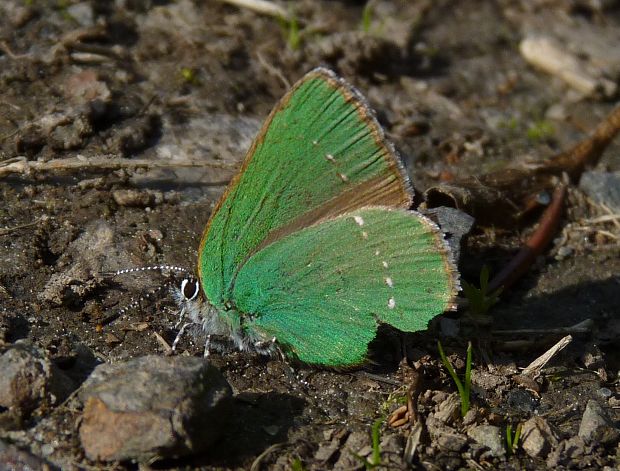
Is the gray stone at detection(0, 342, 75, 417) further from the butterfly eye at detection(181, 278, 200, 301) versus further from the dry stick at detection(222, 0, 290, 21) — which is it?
the dry stick at detection(222, 0, 290, 21)

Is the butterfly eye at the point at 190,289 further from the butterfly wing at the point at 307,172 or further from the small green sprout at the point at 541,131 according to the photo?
the small green sprout at the point at 541,131

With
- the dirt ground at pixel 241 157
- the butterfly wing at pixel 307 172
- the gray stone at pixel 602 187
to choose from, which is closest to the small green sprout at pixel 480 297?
the dirt ground at pixel 241 157

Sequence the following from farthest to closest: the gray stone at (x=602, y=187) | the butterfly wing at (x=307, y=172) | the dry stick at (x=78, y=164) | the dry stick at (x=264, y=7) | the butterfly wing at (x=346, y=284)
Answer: the dry stick at (x=264, y=7) < the gray stone at (x=602, y=187) < the dry stick at (x=78, y=164) < the butterfly wing at (x=307, y=172) < the butterfly wing at (x=346, y=284)

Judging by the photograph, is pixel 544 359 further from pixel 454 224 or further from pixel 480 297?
pixel 454 224

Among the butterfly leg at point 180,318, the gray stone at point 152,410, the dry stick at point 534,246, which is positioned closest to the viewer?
the gray stone at point 152,410

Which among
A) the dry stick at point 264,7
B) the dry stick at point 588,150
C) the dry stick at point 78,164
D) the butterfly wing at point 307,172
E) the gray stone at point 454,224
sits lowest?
the dry stick at point 78,164

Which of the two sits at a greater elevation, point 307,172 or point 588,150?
point 307,172

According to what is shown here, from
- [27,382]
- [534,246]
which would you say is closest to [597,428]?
[534,246]
